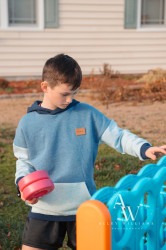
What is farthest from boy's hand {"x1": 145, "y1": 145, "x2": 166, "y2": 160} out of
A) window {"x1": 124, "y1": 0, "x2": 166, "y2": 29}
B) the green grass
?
window {"x1": 124, "y1": 0, "x2": 166, "y2": 29}

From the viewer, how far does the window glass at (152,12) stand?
1123cm

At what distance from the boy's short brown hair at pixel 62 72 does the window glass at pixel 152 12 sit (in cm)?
918

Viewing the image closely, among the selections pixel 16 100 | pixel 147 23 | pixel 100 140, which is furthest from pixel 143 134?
pixel 147 23

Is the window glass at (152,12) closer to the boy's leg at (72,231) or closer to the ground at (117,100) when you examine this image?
the ground at (117,100)

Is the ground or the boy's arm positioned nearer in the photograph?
the boy's arm

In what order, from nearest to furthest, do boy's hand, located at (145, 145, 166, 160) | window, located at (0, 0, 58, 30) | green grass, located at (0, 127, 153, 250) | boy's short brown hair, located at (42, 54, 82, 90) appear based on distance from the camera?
1. boy's hand, located at (145, 145, 166, 160)
2. boy's short brown hair, located at (42, 54, 82, 90)
3. green grass, located at (0, 127, 153, 250)
4. window, located at (0, 0, 58, 30)

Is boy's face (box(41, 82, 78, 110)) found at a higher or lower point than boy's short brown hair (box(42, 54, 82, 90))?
lower

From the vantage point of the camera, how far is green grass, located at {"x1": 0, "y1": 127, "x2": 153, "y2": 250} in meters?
3.57

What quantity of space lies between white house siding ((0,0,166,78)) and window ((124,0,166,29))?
154 millimetres

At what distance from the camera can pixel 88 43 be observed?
10.6 metres

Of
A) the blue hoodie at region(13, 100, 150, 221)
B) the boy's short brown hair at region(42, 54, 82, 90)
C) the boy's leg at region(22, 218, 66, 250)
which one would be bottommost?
the boy's leg at region(22, 218, 66, 250)

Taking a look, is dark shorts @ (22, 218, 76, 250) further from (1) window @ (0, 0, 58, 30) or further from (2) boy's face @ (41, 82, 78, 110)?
(1) window @ (0, 0, 58, 30)

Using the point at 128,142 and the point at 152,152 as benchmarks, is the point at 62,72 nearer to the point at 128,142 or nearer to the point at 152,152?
the point at 128,142

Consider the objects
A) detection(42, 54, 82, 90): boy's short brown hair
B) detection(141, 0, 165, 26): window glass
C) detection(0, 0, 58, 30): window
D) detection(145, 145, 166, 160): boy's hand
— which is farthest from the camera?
detection(141, 0, 165, 26): window glass
